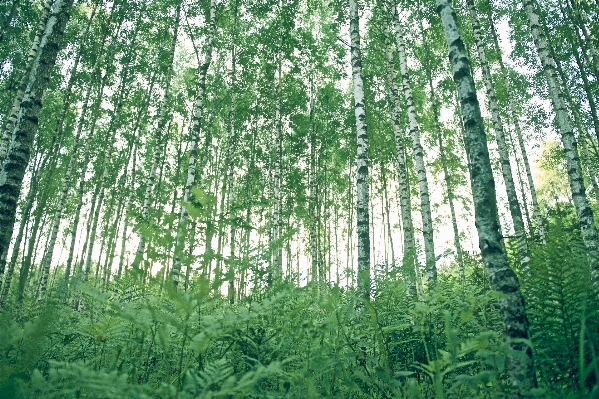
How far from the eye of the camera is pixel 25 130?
16.1ft

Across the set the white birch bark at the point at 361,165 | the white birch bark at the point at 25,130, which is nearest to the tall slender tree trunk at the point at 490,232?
the white birch bark at the point at 361,165

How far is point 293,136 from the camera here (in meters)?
21.4

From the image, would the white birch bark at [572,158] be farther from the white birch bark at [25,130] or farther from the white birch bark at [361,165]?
the white birch bark at [25,130]

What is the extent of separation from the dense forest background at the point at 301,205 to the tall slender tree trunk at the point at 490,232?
0.05 feet

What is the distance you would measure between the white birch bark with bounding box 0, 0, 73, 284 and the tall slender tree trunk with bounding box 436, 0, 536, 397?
5.69 meters

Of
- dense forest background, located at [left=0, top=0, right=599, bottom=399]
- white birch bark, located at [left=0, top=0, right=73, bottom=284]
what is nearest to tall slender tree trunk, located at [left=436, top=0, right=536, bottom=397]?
dense forest background, located at [left=0, top=0, right=599, bottom=399]

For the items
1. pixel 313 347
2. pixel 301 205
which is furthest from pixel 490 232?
pixel 301 205

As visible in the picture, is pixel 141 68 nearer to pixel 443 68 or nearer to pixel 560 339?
pixel 443 68

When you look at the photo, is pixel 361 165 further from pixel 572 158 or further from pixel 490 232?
pixel 572 158

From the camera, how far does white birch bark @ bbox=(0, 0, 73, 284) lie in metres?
4.62

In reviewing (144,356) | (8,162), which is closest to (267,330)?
(144,356)

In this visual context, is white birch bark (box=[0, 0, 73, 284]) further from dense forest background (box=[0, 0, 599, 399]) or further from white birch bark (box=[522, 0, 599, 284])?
white birch bark (box=[522, 0, 599, 284])

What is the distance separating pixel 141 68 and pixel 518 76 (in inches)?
850

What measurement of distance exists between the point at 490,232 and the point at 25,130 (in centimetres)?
616
